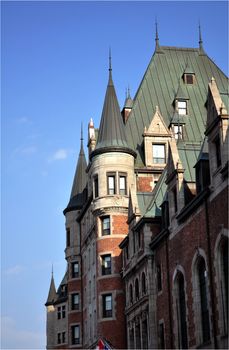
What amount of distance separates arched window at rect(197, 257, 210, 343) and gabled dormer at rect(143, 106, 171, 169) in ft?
77.9

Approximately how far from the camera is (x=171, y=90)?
6425cm

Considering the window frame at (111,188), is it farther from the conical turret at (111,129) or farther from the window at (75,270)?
the window at (75,270)

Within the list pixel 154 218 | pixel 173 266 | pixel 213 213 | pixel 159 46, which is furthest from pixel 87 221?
pixel 213 213

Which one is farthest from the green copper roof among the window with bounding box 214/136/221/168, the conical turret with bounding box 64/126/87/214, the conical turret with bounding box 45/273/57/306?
the conical turret with bounding box 45/273/57/306

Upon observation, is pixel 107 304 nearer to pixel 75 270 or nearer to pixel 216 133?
pixel 75 270

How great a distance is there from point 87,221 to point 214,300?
35.3m

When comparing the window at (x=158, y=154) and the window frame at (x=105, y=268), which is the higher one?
the window at (x=158, y=154)

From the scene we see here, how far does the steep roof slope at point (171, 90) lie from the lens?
60.8m

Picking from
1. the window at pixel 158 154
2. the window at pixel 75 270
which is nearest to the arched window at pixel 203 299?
the window at pixel 158 154

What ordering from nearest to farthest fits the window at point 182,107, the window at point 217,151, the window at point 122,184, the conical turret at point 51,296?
the window at point 217,151 → the window at point 122,184 → the window at point 182,107 → the conical turret at point 51,296

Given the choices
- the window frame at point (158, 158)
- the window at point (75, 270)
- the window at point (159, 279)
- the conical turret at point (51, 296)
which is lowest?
the window at point (159, 279)

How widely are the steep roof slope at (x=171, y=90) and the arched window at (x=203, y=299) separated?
2381 cm

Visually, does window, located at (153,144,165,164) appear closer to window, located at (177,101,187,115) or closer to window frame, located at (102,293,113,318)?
window, located at (177,101,187,115)

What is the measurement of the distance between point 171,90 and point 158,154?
8808 mm
